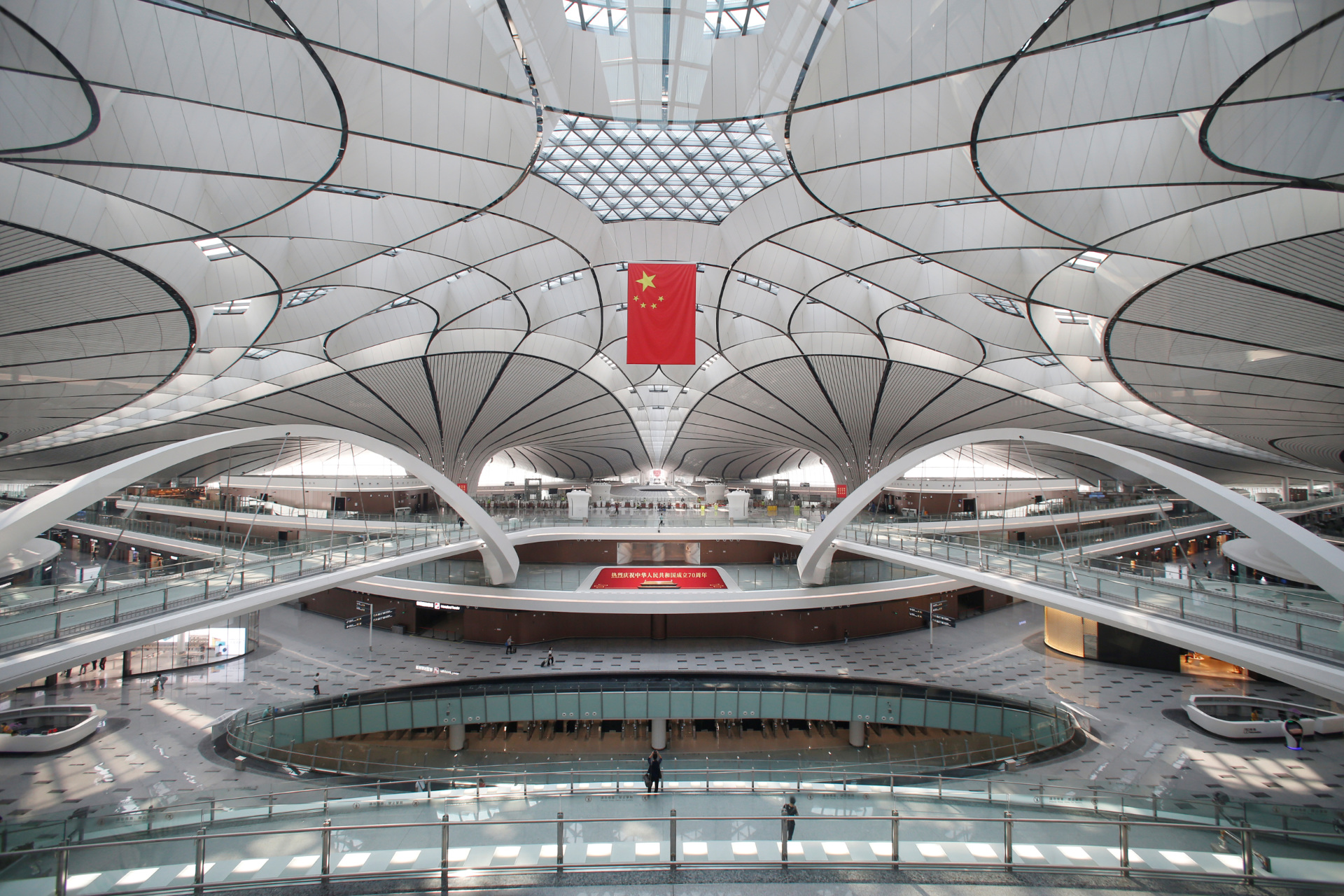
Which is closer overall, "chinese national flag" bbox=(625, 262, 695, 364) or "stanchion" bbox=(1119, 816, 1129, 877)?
"stanchion" bbox=(1119, 816, 1129, 877)

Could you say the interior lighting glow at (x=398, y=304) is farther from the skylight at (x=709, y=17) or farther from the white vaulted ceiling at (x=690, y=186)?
the skylight at (x=709, y=17)

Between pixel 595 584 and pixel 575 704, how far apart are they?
678cm

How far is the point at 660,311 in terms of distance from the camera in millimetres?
21781

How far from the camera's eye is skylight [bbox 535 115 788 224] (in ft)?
62.6

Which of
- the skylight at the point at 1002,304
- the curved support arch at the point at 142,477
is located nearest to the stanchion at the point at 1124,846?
the curved support arch at the point at 142,477

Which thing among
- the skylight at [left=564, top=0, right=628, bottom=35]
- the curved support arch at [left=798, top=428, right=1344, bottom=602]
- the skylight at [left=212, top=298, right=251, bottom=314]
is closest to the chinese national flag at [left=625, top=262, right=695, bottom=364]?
the skylight at [left=564, top=0, right=628, bottom=35]

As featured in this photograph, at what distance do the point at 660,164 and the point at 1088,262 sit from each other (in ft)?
47.5

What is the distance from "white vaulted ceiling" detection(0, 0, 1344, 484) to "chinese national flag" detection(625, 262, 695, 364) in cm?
376

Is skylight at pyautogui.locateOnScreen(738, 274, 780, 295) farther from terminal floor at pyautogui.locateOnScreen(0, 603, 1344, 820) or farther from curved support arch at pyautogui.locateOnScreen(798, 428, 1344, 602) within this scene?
terminal floor at pyautogui.locateOnScreen(0, 603, 1344, 820)

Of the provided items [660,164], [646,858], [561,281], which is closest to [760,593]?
[660,164]

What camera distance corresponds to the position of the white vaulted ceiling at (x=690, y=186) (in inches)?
380

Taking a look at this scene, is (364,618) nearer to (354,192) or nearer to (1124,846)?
(354,192)

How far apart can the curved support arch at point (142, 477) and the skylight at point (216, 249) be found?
5989 mm

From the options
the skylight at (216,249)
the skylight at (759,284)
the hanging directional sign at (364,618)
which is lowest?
the hanging directional sign at (364,618)
